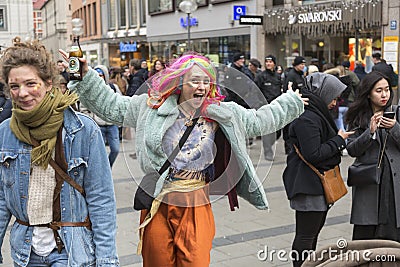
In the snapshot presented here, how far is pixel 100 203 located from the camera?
9.30ft

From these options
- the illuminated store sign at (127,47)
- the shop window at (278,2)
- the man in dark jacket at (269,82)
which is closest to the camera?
the man in dark jacket at (269,82)

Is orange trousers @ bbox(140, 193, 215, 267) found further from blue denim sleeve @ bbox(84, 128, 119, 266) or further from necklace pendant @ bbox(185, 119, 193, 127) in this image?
blue denim sleeve @ bbox(84, 128, 119, 266)

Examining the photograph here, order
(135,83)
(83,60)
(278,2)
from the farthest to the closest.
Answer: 1. (278,2)
2. (135,83)
3. (83,60)

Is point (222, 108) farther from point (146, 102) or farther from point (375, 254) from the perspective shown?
point (375, 254)

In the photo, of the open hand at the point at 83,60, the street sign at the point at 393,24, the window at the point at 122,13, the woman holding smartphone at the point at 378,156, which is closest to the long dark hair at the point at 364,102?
the woman holding smartphone at the point at 378,156

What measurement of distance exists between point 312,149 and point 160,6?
26178mm

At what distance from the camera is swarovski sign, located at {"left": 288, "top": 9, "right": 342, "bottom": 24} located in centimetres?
1745

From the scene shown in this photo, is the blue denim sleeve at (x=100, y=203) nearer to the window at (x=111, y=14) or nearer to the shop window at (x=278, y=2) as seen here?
the shop window at (x=278, y=2)

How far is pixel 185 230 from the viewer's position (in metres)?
3.46

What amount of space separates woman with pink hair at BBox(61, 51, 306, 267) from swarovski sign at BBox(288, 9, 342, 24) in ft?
48.2

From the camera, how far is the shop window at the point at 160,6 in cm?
2851

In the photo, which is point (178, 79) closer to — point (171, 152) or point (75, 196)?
point (171, 152)

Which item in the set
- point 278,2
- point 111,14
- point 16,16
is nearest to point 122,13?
point 111,14

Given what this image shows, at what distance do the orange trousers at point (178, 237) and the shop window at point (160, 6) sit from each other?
25.6m
